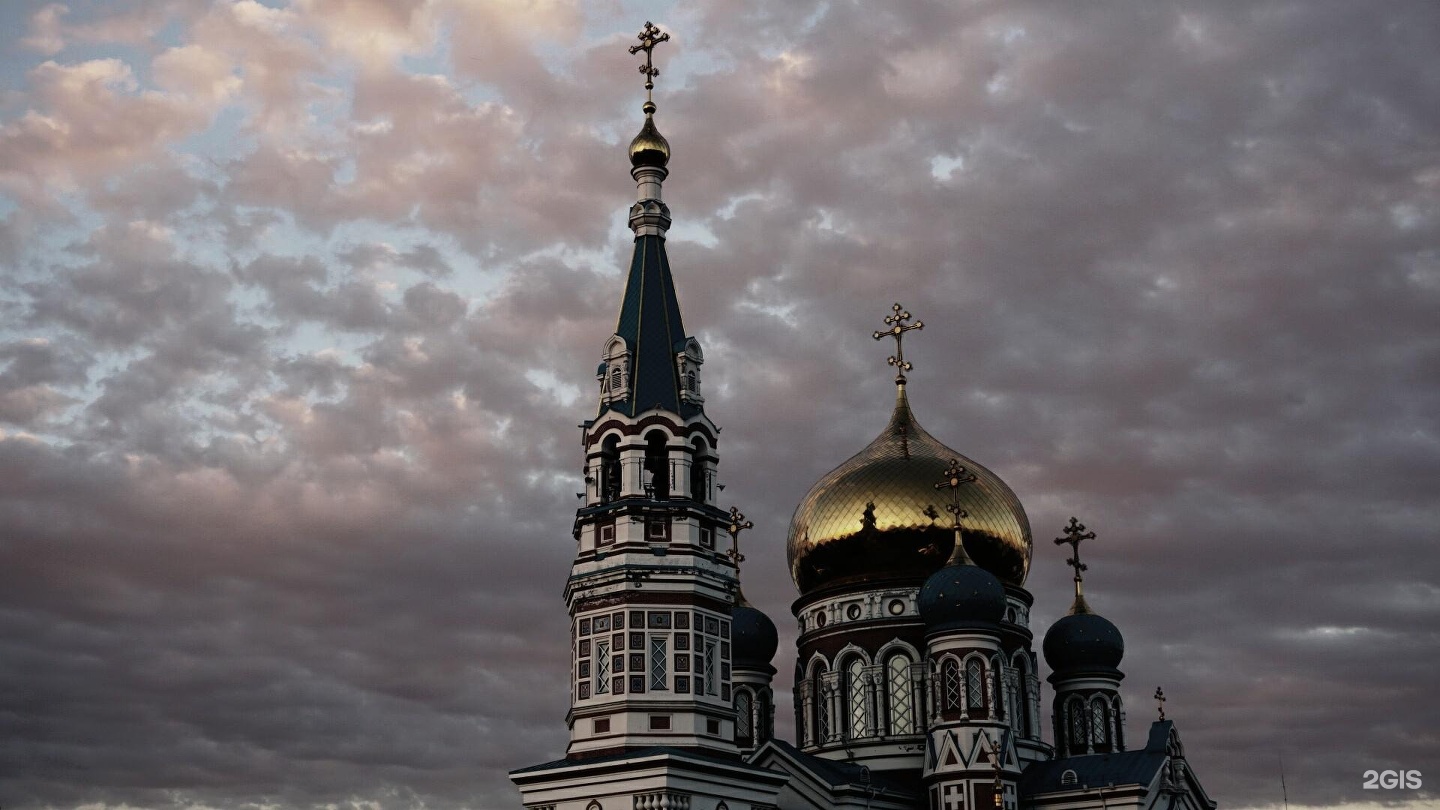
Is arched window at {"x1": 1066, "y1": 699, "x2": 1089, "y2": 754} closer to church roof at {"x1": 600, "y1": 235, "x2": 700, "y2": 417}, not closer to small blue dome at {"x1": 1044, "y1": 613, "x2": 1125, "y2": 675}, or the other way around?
small blue dome at {"x1": 1044, "y1": 613, "x2": 1125, "y2": 675}

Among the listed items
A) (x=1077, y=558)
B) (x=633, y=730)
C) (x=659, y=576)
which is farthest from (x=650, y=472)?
(x=1077, y=558)

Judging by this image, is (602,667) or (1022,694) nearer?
(602,667)

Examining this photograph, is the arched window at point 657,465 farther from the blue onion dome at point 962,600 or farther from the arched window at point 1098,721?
the arched window at point 1098,721

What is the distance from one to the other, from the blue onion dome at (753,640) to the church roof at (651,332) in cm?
1144

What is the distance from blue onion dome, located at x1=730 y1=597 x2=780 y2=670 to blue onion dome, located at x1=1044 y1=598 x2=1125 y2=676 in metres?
8.89

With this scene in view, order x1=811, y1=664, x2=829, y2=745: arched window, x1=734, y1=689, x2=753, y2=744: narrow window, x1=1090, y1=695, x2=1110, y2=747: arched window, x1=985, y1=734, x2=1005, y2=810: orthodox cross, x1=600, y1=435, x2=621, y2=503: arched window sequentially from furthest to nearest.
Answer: x1=1090, y1=695, x2=1110, y2=747: arched window
x1=811, y1=664, x2=829, y2=745: arched window
x1=734, y1=689, x2=753, y2=744: narrow window
x1=985, y1=734, x2=1005, y2=810: orthodox cross
x1=600, y1=435, x2=621, y2=503: arched window

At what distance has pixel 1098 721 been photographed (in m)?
51.4

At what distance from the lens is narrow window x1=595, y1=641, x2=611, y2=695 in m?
38.0

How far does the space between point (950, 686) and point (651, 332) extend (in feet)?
41.1

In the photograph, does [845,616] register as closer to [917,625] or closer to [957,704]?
[917,625]

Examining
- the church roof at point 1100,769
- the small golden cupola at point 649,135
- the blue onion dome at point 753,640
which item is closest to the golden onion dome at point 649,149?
the small golden cupola at point 649,135

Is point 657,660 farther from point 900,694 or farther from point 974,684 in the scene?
point 900,694

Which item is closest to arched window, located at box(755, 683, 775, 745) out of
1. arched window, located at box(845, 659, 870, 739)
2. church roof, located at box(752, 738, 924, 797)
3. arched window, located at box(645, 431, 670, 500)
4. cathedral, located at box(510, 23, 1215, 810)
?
cathedral, located at box(510, 23, 1215, 810)

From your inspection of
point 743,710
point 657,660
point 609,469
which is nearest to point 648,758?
point 657,660
